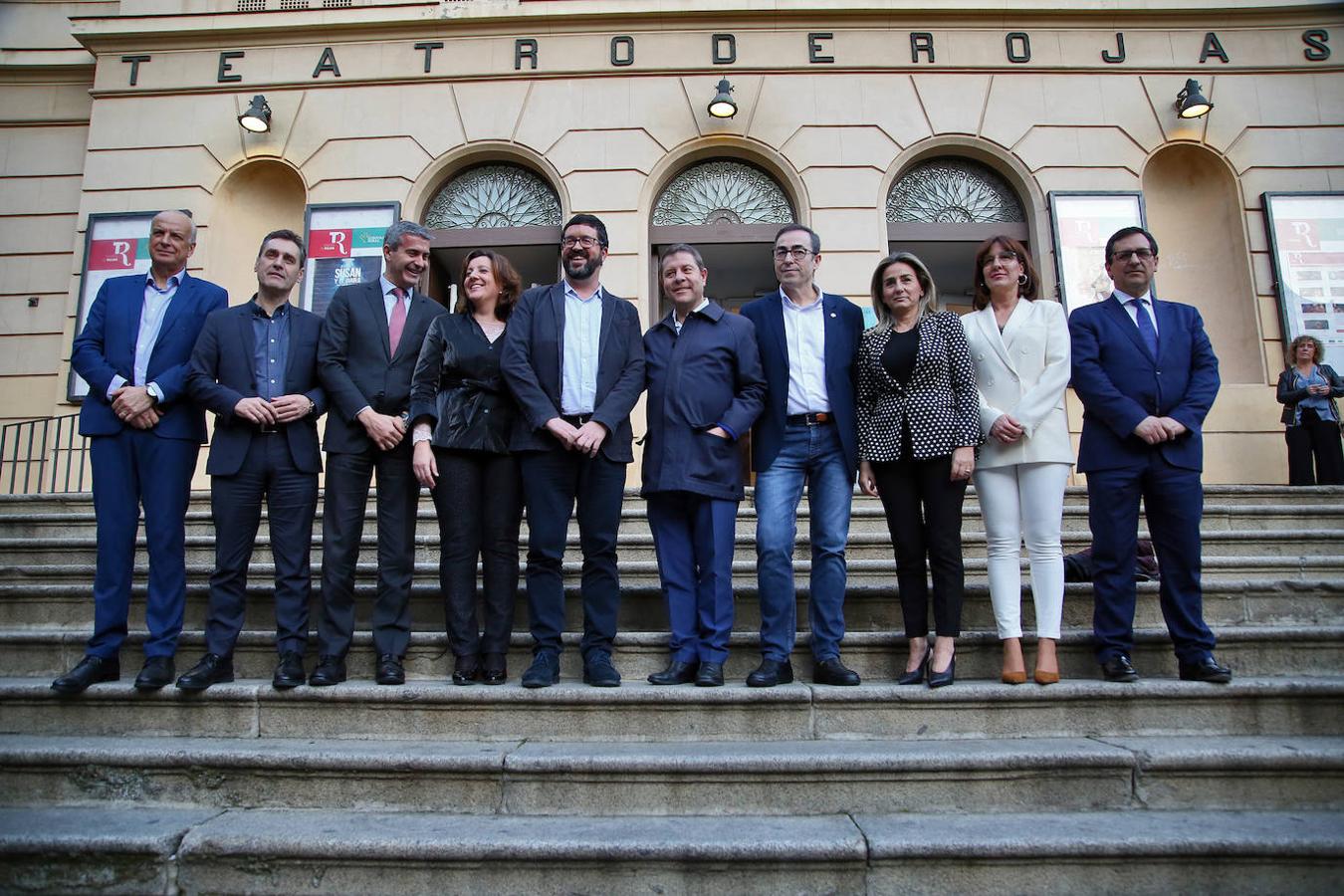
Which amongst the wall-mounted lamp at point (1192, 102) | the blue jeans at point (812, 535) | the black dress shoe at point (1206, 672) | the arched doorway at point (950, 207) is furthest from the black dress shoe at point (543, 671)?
the wall-mounted lamp at point (1192, 102)

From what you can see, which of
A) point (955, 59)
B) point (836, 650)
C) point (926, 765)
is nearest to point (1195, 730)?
point (926, 765)

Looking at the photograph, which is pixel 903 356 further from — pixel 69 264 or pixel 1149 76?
pixel 69 264

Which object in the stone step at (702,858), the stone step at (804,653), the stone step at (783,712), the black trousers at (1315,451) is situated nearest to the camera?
the stone step at (702,858)

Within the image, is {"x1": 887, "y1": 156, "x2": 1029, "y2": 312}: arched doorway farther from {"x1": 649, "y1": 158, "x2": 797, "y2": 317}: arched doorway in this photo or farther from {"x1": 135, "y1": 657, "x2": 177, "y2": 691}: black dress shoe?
{"x1": 135, "y1": 657, "x2": 177, "y2": 691}: black dress shoe

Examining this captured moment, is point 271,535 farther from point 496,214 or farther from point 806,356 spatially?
point 496,214

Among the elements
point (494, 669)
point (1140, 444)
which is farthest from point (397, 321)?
point (1140, 444)

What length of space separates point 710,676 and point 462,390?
1.70 metres

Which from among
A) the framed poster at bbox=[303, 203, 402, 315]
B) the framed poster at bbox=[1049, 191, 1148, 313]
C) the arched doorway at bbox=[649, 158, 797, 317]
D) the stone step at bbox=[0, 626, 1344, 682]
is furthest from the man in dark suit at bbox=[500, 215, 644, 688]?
the framed poster at bbox=[1049, 191, 1148, 313]

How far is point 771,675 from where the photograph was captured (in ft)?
10.6

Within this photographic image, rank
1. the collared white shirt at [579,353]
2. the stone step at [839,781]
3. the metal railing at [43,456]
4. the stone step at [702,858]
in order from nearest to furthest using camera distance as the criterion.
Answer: the stone step at [702,858] < the stone step at [839,781] < the collared white shirt at [579,353] < the metal railing at [43,456]

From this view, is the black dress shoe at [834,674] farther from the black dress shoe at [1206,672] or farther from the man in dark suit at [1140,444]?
the black dress shoe at [1206,672]

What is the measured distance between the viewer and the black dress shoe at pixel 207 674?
10.3 ft

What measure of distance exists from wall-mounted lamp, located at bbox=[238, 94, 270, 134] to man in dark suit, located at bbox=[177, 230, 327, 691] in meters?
5.88

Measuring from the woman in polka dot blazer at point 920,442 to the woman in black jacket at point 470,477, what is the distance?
1685 mm
